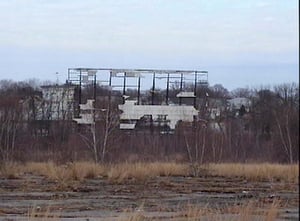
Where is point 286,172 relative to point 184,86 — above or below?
below

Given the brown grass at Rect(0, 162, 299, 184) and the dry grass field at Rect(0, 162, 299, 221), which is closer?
the dry grass field at Rect(0, 162, 299, 221)

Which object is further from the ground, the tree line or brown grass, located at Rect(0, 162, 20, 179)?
the tree line

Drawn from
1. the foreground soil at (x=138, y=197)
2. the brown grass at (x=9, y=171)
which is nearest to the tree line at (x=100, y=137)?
the brown grass at (x=9, y=171)

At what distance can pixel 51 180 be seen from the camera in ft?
111

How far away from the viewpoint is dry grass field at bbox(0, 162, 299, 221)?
52.2 feet

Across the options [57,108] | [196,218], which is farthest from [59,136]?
[196,218]

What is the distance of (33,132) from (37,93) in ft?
27.9

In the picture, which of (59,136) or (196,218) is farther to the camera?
(59,136)

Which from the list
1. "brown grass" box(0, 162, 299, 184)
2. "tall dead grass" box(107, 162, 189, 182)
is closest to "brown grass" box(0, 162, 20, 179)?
"brown grass" box(0, 162, 299, 184)

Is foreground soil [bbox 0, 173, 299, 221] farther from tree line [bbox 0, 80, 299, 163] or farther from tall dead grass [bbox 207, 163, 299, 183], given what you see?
tree line [bbox 0, 80, 299, 163]

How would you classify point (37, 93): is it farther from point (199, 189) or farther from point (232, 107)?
point (232, 107)

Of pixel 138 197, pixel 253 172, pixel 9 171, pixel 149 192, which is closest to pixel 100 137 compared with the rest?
pixel 9 171

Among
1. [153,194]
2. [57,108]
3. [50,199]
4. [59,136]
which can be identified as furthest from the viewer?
[57,108]

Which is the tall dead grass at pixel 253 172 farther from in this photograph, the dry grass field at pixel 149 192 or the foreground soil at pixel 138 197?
the foreground soil at pixel 138 197
